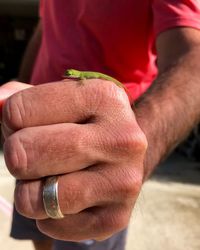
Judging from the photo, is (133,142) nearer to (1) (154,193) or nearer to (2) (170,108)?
(2) (170,108)

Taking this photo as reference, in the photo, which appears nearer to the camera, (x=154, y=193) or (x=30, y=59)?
(x=30, y=59)

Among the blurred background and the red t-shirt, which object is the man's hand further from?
the blurred background

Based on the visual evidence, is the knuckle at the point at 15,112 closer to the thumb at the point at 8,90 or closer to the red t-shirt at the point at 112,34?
the thumb at the point at 8,90

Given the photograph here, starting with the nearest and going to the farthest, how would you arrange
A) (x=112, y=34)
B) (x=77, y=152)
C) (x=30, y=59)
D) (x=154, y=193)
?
(x=77, y=152) < (x=112, y=34) < (x=30, y=59) < (x=154, y=193)

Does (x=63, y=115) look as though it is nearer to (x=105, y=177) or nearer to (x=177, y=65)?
(x=105, y=177)

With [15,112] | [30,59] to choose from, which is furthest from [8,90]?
[30,59]
